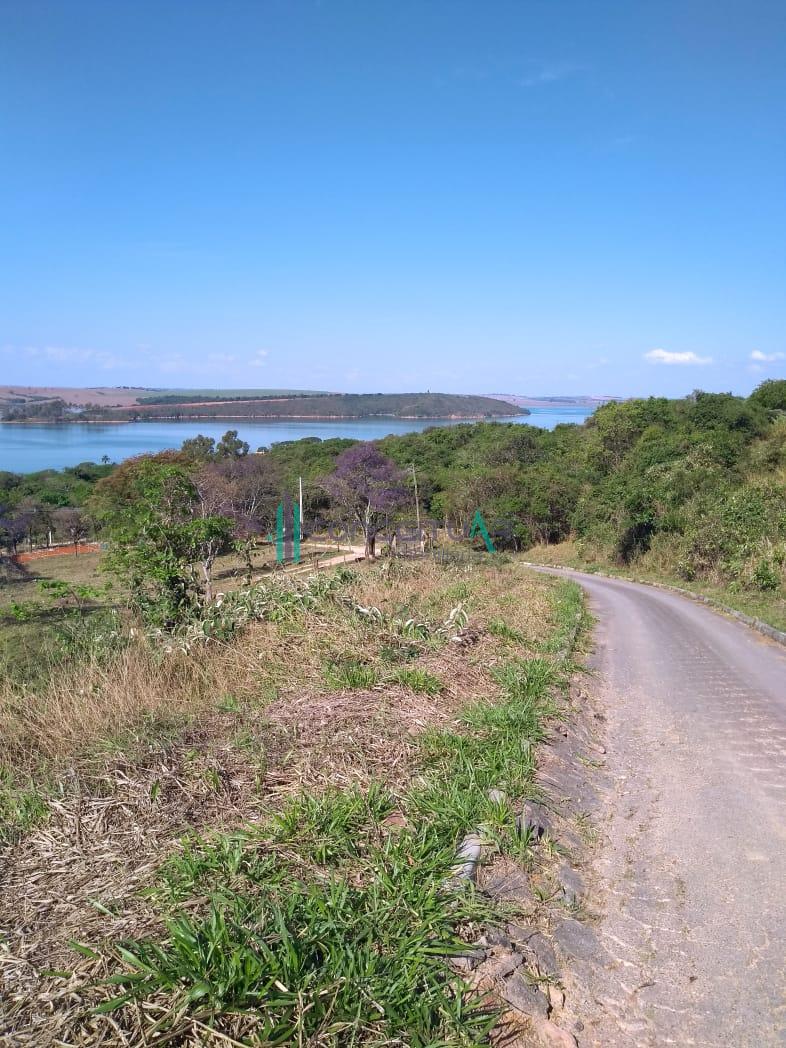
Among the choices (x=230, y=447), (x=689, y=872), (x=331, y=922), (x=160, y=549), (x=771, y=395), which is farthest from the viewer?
(x=230, y=447)

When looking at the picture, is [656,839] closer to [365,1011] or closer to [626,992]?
[626,992]

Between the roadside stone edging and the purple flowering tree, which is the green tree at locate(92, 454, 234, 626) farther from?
the purple flowering tree

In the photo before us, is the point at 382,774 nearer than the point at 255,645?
Yes

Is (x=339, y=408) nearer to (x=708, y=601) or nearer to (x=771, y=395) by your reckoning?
(x=771, y=395)

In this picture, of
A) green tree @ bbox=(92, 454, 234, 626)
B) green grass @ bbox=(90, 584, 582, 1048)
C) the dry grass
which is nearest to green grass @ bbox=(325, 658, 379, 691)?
the dry grass

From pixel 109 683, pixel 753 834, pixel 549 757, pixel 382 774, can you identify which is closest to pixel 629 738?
pixel 549 757

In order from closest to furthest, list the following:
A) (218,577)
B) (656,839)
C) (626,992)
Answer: (626,992)
(656,839)
(218,577)

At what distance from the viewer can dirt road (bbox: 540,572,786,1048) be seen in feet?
8.68

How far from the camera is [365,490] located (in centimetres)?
3338

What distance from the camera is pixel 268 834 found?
322 cm

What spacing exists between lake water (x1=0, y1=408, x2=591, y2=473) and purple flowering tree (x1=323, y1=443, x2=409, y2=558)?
35384mm

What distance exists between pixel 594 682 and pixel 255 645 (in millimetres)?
3814

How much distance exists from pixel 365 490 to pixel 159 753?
2966 cm

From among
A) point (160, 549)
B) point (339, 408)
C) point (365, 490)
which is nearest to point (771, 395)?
point (365, 490)
